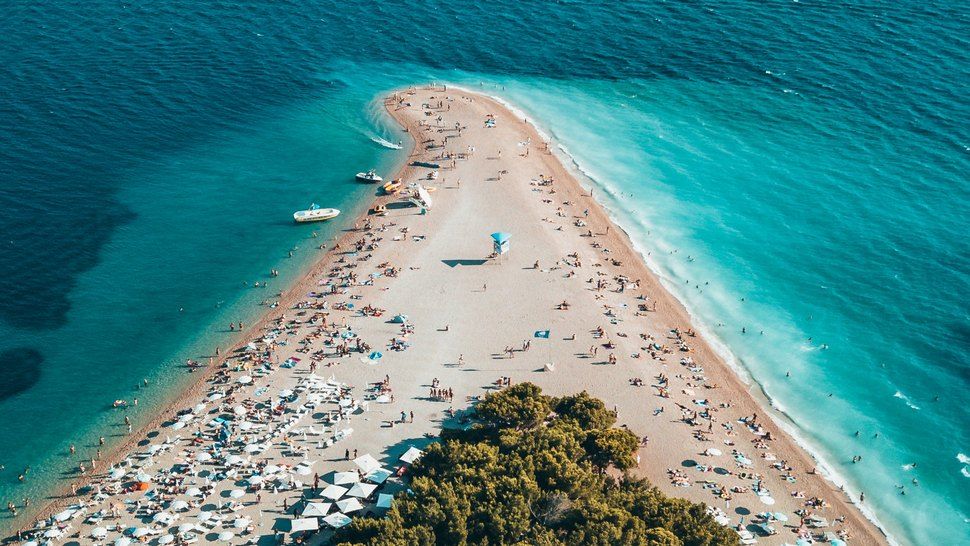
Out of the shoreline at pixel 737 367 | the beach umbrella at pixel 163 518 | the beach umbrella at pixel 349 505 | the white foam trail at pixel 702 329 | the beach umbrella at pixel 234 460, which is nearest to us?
the beach umbrella at pixel 349 505

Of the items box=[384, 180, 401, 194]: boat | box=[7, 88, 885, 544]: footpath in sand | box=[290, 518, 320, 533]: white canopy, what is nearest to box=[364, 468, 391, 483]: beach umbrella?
box=[7, 88, 885, 544]: footpath in sand

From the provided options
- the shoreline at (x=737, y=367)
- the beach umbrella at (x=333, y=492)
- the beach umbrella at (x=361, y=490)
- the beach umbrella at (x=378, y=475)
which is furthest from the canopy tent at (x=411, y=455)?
the shoreline at (x=737, y=367)

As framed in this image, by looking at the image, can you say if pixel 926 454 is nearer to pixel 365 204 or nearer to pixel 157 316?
pixel 365 204

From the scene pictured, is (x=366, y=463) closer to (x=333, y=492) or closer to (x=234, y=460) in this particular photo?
(x=333, y=492)

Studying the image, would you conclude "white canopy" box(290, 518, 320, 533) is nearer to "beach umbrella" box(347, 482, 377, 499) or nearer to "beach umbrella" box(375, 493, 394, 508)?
"beach umbrella" box(347, 482, 377, 499)

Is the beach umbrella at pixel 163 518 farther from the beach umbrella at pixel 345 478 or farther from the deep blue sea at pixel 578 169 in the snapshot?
the beach umbrella at pixel 345 478

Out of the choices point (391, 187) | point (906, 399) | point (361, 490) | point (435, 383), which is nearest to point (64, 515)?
point (361, 490)
